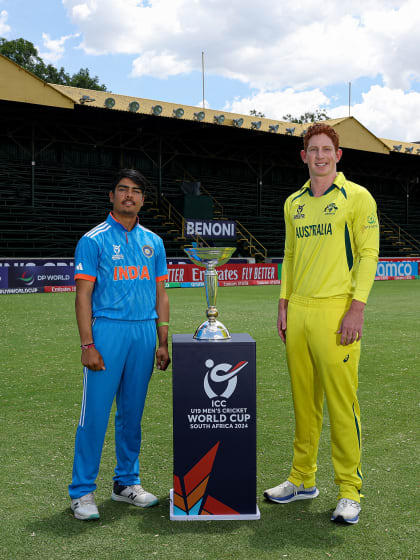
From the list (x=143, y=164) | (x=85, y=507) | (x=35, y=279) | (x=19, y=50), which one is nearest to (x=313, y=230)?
(x=85, y=507)

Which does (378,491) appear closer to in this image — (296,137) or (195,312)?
(195,312)

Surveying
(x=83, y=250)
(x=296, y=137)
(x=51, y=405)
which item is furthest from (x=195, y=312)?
(x=296, y=137)

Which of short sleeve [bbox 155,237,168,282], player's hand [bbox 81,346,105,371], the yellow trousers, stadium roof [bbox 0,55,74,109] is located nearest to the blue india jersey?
short sleeve [bbox 155,237,168,282]

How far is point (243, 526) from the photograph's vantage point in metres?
3.23

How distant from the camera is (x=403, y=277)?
97.3ft

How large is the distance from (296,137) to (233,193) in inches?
197

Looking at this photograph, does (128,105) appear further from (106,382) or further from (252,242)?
(106,382)

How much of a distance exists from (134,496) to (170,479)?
44 centimetres

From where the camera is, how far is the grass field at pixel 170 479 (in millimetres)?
2951

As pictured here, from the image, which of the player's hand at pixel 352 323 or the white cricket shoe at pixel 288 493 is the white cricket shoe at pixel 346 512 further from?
the player's hand at pixel 352 323

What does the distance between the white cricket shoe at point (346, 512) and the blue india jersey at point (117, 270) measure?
1561 millimetres

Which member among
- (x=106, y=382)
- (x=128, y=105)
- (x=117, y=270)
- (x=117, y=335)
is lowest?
(x=106, y=382)

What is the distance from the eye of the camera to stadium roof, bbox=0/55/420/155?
23.9 m

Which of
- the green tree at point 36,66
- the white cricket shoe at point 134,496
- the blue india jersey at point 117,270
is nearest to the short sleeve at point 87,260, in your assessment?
the blue india jersey at point 117,270
